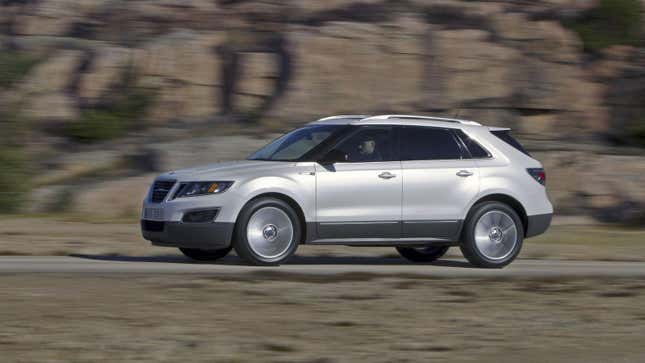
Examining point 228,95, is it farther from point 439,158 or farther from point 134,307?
point 134,307

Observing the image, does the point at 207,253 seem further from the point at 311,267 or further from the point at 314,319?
the point at 314,319

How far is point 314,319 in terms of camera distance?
9406 mm

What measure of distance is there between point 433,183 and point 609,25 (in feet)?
72.7

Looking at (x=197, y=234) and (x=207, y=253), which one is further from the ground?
(x=197, y=234)

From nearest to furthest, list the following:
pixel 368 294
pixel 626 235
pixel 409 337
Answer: pixel 409 337 < pixel 368 294 < pixel 626 235

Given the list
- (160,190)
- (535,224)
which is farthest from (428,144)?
(160,190)

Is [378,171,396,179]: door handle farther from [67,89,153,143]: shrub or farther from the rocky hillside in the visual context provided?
[67,89,153,143]: shrub

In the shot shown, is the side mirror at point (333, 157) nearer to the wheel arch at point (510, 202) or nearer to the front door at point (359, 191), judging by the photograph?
the front door at point (359, 191)

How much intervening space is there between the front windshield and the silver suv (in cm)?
2

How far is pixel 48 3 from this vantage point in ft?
115

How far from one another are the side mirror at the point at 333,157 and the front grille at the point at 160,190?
1654 mm

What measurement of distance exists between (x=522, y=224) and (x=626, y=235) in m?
6.70

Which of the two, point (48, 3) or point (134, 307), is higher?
point (48, 3)

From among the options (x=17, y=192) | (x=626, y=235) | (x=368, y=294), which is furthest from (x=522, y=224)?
(x=17, y=192)
